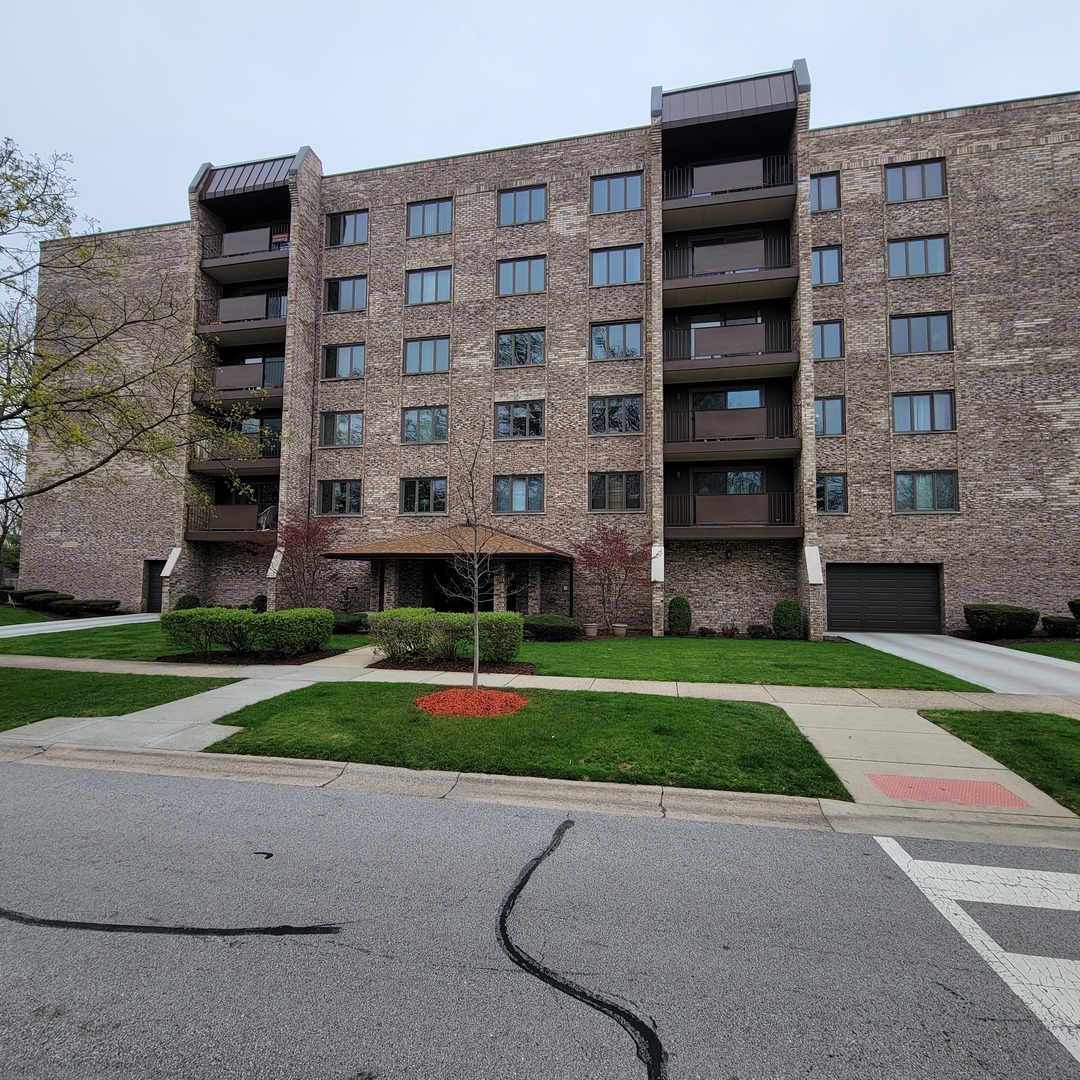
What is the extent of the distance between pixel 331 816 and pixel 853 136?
Answer: 27.2 meters

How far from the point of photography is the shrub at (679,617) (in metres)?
19.2

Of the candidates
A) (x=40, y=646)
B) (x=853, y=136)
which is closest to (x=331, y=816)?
(x=40, y=646)

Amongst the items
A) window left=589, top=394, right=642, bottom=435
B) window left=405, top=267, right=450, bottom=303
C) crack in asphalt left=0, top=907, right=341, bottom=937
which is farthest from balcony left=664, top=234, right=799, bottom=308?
crack in asphalt left=0, top=907, right=341, bottom=937

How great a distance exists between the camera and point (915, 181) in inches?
826

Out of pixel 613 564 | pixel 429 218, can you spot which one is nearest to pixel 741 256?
pixel 613 564

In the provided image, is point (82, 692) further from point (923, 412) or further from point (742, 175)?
point (923, 412)

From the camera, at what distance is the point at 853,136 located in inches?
836

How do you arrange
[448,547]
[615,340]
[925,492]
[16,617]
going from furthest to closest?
[615,340] → [16,617] → [925,492] → [448,547]

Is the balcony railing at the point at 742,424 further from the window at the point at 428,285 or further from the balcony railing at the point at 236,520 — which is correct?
the balcony railing at the point at 236,520

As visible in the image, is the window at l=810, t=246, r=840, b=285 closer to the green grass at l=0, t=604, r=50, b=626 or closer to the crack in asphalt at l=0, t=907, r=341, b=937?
the crack in asphalt at l=0, t=907, r=341, b=937

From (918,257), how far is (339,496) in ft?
76.7

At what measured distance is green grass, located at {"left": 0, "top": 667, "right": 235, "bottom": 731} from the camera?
750 centimetres

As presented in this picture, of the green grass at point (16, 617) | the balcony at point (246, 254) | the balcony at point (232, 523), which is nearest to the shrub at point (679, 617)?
the balcony at point (232, 523)

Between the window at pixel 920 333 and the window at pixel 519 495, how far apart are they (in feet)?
45.2
